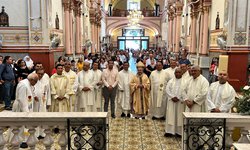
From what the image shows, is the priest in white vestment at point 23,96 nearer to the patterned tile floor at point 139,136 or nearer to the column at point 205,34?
the patterned tile floor at point 139,136

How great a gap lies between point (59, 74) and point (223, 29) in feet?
21.9

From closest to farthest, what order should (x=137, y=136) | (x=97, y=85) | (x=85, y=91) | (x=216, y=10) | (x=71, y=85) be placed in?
(x=137, y=136)
(x=71, y=85)
(x=85, y=91)
(x=97, y=85)
(x=216, y=10)

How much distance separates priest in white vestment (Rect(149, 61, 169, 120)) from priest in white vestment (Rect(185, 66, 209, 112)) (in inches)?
73.7

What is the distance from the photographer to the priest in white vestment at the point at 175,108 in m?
5.93

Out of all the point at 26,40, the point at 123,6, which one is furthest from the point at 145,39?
the point at 26,40

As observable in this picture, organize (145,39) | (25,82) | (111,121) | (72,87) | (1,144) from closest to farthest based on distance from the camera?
(1,144), (25,82), (72,87), (111,121), (145,39)

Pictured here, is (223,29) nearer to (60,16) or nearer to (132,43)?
(60,16)

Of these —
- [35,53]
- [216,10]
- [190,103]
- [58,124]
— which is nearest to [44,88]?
[58,124]

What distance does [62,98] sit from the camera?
6.23m

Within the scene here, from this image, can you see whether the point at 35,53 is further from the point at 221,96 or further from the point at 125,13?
the point at 125,13

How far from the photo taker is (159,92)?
7512mm

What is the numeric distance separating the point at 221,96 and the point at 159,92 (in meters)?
2.77

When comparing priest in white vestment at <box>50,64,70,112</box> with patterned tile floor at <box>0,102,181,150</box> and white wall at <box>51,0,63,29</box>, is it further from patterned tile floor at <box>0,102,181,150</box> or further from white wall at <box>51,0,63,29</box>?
white wall at <box>51,0,63,29</box>

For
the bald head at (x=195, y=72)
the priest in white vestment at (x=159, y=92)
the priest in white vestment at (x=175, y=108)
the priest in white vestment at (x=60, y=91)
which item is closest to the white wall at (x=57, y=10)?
the priest in white vestment at (x=60, y=91)
